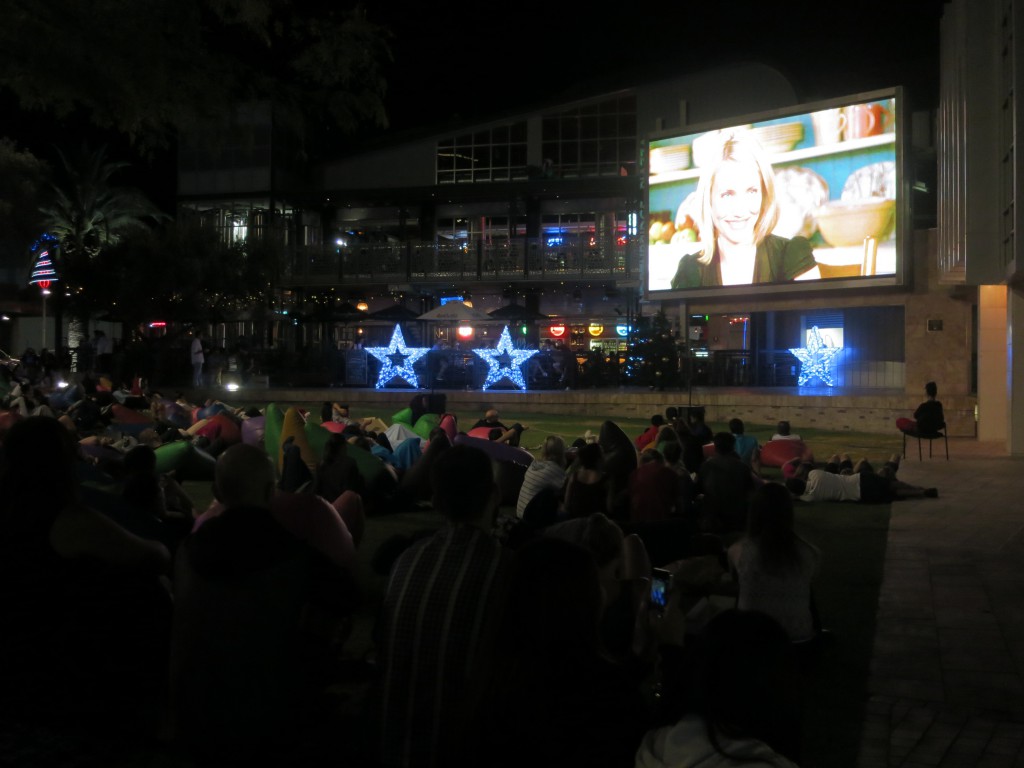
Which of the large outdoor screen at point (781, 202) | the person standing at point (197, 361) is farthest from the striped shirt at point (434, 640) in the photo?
the person standing at point (197, 361)

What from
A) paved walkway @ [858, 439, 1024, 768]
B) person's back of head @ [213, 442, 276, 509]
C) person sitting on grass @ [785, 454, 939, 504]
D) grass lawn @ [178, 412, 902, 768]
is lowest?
grass lawn @ [178, 412, 902, 768]

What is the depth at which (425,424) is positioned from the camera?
1568cm

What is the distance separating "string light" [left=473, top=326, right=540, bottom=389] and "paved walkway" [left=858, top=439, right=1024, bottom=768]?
16736mm

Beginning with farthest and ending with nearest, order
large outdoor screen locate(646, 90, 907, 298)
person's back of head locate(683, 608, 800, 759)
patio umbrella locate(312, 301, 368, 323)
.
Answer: patio umbrella locate(312, 301, 368, 323) < large outdoor screen locate(646, 90, 907, 298) < person's back of head locate(683, 608, 800, 759)

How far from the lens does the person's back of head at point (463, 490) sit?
129 inches

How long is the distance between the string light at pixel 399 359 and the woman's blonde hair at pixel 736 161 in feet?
26.6

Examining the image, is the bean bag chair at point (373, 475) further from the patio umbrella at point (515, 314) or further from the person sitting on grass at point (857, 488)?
the patio umbrella at point (515, 314)

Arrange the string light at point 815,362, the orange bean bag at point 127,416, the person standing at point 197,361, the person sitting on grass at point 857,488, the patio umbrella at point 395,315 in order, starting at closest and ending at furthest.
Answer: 1. the person sitting on grass at point 857,488
2. the orange bean bag at point 127,416
3. the string light at point 815,362
4. the person standing at point 197,361
5. the patio umbrella at point 395,315

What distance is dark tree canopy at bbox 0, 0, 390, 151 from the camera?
26.0ft

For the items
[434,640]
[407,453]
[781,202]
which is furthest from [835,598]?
[781,202]

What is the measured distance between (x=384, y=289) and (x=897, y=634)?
34472mm

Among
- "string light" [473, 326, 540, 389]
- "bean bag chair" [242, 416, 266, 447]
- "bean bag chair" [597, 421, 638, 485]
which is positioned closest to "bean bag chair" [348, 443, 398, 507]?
"bean bag chair" [597, 421, 638, 485]

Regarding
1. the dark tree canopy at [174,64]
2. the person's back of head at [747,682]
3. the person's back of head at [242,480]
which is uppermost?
the dark tree canopy at [174,64]

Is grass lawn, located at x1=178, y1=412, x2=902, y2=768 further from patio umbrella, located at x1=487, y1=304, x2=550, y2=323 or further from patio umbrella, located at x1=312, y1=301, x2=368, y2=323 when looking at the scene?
patio umbrella, located at x1=312, y1=301, x2=368, y2=323
